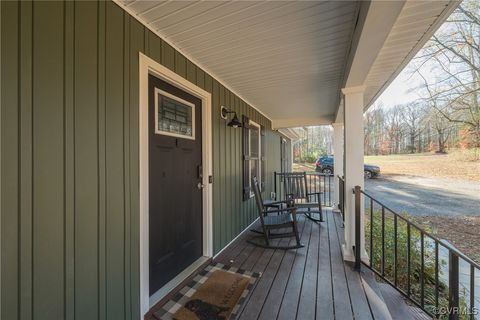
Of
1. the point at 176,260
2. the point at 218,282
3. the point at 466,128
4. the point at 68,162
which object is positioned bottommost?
the point at 218,282

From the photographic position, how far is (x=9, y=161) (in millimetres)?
878

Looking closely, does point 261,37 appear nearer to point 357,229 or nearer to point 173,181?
point 173,181

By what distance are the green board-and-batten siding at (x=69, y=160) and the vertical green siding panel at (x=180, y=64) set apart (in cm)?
30

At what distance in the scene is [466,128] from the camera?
18.2 feet

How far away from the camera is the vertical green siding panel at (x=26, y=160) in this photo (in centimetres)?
91

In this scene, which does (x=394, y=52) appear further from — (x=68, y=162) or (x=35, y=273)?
(x=35, y=273)

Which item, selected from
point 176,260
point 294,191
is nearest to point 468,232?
point 294,191

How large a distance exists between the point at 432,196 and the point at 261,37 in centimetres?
962

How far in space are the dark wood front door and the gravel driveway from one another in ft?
21.2

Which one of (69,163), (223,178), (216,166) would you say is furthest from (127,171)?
(223,178)

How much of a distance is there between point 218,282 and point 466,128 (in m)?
7.50

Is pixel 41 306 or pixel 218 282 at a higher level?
pixel 41 306

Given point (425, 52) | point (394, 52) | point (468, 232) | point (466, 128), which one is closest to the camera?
point (394, 52)

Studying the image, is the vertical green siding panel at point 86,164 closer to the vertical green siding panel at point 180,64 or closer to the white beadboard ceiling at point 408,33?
the vertical green siding panel at point 180,64
